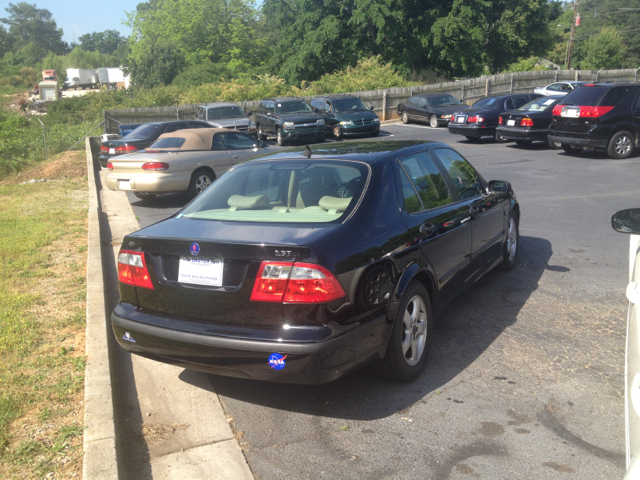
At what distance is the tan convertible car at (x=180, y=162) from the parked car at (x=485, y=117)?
937 centimetres

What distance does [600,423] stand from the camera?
11.6 ft

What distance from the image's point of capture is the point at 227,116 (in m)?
22.2

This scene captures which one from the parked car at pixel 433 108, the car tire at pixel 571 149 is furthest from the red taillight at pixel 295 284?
the parked car at pixel 433 108

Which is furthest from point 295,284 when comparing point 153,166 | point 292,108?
point 292,108

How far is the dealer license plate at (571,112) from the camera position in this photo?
14555 millimetres

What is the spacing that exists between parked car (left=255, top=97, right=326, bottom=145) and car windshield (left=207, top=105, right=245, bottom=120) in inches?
50.4

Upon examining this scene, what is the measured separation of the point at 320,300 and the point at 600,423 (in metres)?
1.88

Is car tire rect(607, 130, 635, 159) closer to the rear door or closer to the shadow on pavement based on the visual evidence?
the shadow on pavement

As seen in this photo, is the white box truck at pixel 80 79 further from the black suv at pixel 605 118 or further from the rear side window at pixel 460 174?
the rear side window at pixel 460 174

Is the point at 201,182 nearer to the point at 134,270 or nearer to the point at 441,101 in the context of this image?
the point at 134,270

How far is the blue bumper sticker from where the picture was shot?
11.0 ft

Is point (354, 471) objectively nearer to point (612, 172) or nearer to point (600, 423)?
point (600, 423)

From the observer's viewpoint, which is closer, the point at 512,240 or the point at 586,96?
the point at 512,240

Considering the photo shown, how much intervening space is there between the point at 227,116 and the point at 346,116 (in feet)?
15.8
